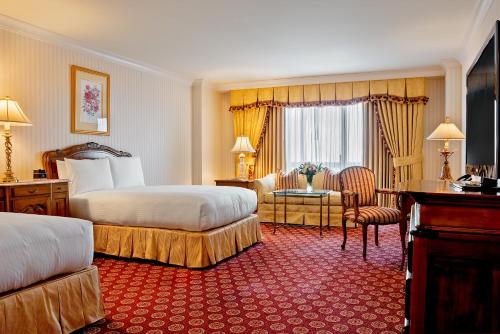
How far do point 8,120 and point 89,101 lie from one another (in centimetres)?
148

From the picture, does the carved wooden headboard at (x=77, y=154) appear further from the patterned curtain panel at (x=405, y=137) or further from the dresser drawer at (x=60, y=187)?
the patterned curtain panel at (x=405, y=137)

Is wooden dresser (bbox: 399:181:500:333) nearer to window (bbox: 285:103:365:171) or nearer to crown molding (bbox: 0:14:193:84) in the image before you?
crown molding (bbox: 0:14:193:84)

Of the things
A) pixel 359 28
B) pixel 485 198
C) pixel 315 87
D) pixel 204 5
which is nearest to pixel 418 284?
pixel 485 198

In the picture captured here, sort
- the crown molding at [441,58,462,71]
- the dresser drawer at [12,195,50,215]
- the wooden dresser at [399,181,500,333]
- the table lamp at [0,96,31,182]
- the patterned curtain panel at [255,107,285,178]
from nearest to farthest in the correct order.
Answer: the wooden dresser at [399,181,500,333]
the dresser drawer at [12,195,50,215]
the table lamp at [0,96,31,182]
the crown molding at [441,58,462,71]
the patterned curtain panel at [255,107,285,178]


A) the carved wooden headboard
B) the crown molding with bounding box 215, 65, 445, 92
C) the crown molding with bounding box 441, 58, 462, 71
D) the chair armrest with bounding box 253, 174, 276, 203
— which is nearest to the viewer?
the carved wooden headboard

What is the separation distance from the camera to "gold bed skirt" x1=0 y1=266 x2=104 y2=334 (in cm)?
209

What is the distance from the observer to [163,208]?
4.13 m

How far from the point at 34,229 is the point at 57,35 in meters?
3.34

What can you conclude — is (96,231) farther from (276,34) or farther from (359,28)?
(359,28)

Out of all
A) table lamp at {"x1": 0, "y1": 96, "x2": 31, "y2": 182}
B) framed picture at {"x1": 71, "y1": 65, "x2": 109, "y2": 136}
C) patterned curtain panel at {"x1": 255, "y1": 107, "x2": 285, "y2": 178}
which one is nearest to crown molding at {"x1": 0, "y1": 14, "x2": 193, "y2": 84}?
framed picture at {"x1": 71, "y1": 65, "x2": 109, "y2": 136}

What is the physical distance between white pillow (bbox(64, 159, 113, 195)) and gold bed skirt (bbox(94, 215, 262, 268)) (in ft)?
1.69

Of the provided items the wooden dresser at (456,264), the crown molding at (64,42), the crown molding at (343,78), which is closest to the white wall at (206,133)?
the crown molding at (343,78)

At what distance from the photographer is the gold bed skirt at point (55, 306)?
209 centimetres

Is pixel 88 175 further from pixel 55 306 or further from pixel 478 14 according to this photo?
pixel 478 14
